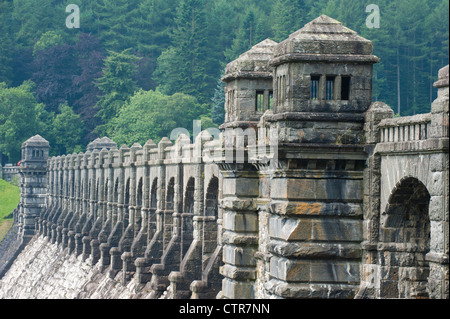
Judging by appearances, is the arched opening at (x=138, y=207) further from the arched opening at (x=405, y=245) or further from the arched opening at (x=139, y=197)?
the arched opening at (x=405, y=245)

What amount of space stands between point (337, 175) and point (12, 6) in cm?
10052

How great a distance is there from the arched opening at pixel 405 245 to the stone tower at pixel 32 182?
187 feet

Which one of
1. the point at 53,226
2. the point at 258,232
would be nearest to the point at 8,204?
the point at 53,226

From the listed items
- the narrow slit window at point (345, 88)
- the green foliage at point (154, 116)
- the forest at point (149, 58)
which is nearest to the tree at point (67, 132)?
the forest at point (149, 58)

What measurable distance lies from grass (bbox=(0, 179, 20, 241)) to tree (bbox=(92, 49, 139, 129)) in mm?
14498

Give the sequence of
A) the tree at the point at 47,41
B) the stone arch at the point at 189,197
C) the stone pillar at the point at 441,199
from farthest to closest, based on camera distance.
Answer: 1. the tree at the point at 47,41
2. the stone arch at the point at 189,197
3. the stone pillar at the point at 441,199

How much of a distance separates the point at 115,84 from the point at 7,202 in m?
19.5

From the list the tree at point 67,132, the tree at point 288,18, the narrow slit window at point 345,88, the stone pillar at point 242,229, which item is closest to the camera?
the narrow slit window at point 345,88

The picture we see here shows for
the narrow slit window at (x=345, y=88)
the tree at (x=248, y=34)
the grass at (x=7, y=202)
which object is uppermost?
the tree at (x=248, y=34)

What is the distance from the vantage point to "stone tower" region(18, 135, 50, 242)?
75.0 meters

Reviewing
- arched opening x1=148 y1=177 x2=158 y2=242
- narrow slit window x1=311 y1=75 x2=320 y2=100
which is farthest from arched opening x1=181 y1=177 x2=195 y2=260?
narrow slit window x1=311 y1=75 x2=320 y2=100

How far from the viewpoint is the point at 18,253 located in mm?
73562

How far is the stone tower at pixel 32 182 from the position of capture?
7500 cm

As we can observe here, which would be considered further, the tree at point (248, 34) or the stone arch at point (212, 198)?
the tree at point (248, 34)
